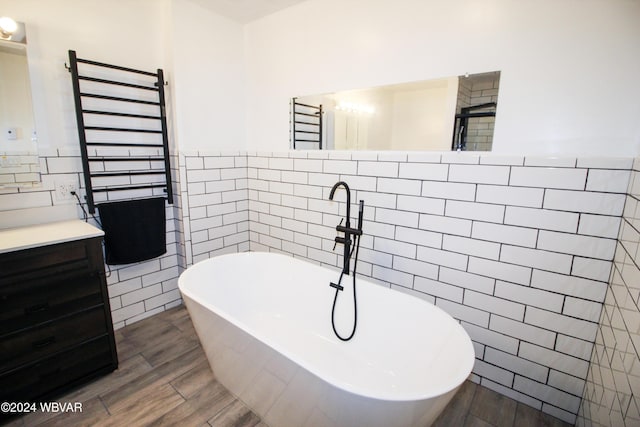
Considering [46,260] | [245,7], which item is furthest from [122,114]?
[245,7]

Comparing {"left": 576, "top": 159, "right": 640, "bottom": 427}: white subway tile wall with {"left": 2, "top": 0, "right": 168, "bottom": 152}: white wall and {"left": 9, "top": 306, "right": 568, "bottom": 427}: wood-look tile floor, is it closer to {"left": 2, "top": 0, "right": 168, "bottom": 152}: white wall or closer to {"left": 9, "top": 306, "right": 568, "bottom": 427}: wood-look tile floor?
{"left": 9, "top": 306, "right": 568, "bottom": 427}: wood-look tile floor

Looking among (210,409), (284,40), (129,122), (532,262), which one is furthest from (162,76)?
(532,262)

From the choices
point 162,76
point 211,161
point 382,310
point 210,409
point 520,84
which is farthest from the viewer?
point 211,161

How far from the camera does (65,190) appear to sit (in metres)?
2.03

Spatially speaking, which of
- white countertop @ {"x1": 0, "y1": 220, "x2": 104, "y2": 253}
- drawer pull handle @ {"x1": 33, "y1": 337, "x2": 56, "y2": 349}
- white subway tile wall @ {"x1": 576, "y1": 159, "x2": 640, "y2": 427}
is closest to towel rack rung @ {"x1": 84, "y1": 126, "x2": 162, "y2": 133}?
white countertop @ {"x1": 0, "y1": 220, "x2": 104, "y2": 253}

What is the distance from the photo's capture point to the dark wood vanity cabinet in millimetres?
1516

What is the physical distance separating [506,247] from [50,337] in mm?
2557

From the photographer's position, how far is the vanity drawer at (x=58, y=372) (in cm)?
156

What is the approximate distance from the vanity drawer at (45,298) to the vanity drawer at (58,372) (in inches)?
9.5

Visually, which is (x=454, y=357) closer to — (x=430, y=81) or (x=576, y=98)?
(x=576, y=98)

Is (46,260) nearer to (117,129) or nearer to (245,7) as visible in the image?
(117,129)

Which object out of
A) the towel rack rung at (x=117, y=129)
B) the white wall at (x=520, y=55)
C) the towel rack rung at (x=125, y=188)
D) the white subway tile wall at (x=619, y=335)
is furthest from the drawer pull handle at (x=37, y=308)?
the white subway tile wall at (x=619, y=335)

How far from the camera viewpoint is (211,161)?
8.56 feet

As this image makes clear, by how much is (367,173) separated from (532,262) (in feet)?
3.55
